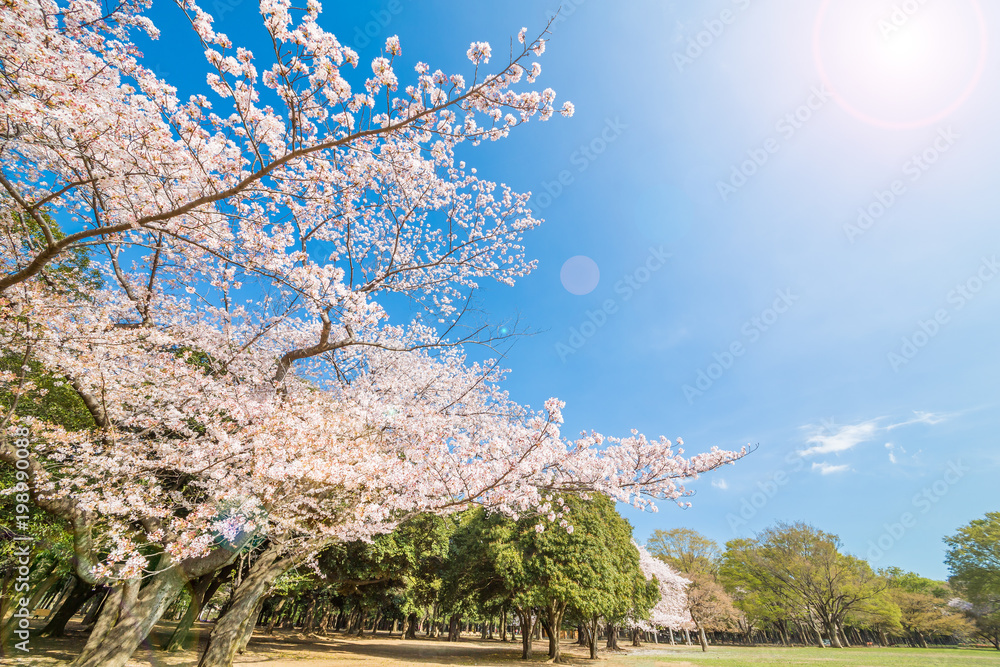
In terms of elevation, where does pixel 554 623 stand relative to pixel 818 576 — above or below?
below

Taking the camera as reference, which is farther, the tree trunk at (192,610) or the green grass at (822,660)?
the green grass at (822,660)

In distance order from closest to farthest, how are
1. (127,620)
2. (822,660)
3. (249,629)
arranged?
1. (127,620)
2. (249,629)
3. (822,660)

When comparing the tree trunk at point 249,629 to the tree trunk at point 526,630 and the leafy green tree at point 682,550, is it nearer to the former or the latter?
the tree trunk at point 526,630

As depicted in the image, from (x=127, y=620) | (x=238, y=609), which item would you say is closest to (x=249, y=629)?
(x=238, y=609)

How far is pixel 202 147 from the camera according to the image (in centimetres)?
354

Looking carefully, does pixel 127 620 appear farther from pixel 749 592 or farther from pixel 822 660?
pixel 749 592

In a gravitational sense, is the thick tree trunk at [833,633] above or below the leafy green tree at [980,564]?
below

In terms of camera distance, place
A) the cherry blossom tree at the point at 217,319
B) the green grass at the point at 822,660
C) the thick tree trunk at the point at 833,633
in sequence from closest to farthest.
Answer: the cherry blossom tree at the point at 217,319
the green grass at the point at 822,660
the thick tree trunk at the point at 833,633

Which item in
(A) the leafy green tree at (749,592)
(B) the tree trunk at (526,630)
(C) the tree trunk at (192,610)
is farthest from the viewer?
(A) the leafy green tree at (749,592)

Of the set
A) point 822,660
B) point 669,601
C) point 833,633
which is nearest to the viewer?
point 822,660

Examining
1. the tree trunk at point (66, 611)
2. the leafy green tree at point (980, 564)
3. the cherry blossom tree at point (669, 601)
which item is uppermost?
the leafy green tree at point (980, 564)

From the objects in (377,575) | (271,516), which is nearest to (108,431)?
(271,516)

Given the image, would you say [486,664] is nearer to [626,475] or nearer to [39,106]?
[626,475]

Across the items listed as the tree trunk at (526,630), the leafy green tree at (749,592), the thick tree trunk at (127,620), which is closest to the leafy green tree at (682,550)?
the leafy green tree at (749,592)
